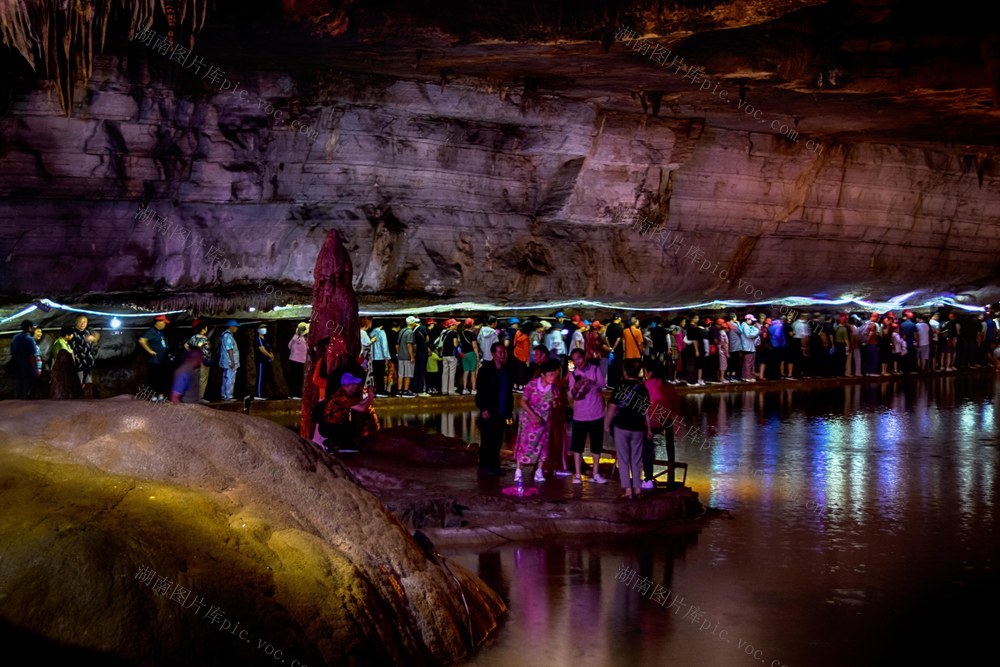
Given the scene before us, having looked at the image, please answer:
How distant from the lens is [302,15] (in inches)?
603

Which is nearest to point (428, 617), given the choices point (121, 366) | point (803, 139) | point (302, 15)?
point (302, 15)

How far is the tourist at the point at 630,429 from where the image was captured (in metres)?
11.5

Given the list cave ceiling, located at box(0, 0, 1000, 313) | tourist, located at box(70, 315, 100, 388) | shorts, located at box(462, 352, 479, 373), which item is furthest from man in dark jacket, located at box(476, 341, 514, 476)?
shorts, located at box(462, 352, 479, 373)

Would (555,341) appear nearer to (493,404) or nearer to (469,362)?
(469,362)

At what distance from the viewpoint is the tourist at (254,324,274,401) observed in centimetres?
2152

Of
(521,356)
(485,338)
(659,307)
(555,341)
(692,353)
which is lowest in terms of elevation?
(692,353)

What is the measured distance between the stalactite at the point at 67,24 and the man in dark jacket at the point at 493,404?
6105 millimetres

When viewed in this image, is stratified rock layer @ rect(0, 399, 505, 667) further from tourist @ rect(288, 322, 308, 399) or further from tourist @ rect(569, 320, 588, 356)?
tourist @ rect(569, 320, 588, 356)

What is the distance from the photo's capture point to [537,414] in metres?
12.5

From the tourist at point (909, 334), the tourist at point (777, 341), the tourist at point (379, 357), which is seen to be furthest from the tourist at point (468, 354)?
the tourist at point (909, 334)

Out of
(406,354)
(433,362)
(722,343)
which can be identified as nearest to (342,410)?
(406,354)

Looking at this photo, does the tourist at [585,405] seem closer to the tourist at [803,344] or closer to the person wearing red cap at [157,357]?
the person wearing red cap at [157,357]

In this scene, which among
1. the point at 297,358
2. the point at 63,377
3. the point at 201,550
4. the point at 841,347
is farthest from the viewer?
the point at 841,347

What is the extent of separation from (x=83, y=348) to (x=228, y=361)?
9.47ft
